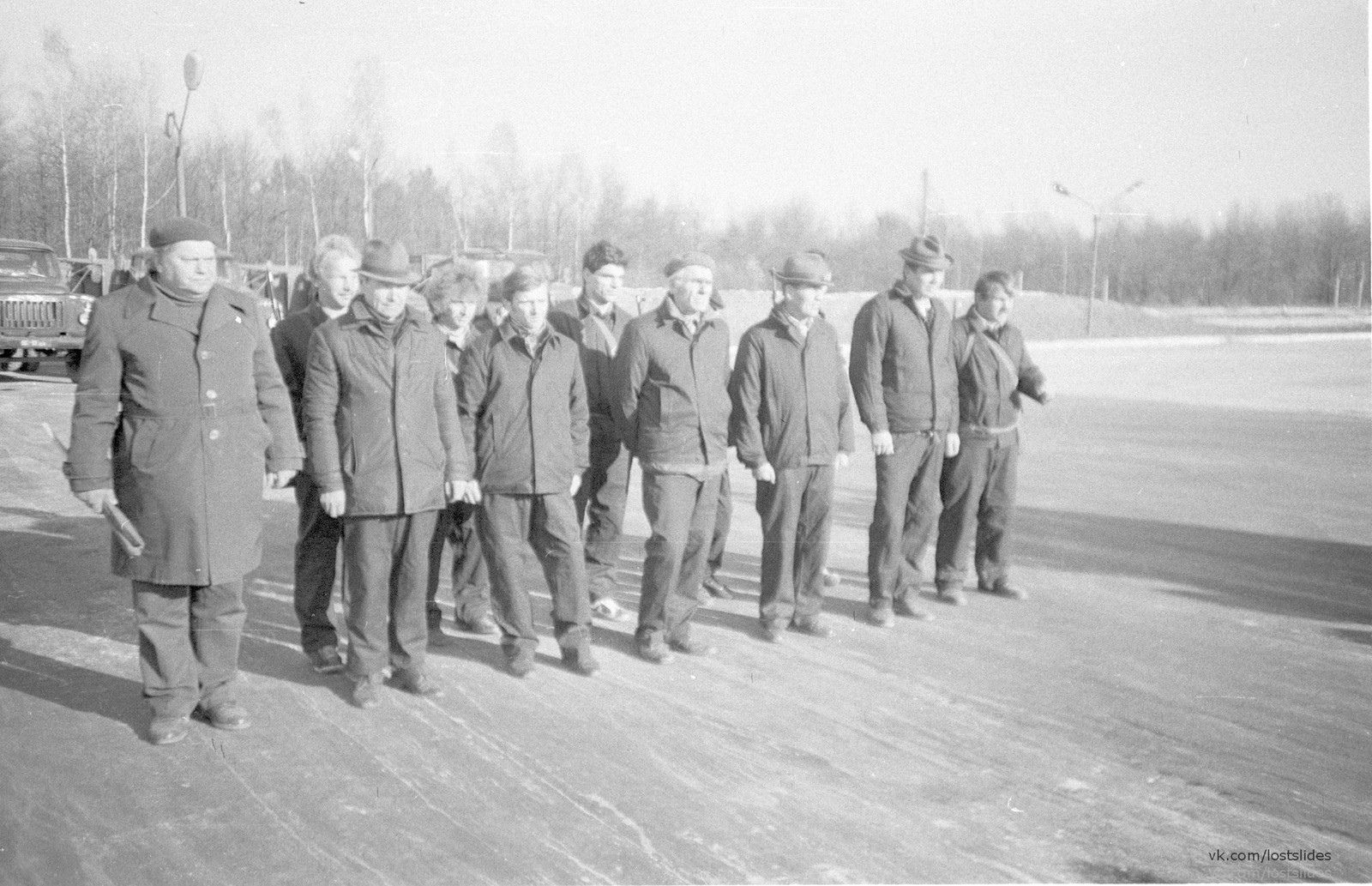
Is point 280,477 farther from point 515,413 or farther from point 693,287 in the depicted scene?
point 693,287

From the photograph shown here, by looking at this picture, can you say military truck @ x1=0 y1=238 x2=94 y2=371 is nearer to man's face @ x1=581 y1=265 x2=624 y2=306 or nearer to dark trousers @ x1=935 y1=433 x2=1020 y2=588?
man's face @ x1=581 y1=265 x2=624 y2=306

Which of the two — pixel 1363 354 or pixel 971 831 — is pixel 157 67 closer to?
pixel 971 831

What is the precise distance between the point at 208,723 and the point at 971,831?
2.70 meters

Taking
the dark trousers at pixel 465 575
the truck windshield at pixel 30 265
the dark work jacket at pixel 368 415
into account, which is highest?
the truck windshield at pixel 30 265

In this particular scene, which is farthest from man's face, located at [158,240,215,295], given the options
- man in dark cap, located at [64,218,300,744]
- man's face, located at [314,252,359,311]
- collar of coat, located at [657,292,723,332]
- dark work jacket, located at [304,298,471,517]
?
collar of coat, located at [657,292,723,332]

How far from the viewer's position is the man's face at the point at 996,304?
6414 mm

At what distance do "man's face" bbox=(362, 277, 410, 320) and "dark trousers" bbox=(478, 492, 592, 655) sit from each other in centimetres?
91

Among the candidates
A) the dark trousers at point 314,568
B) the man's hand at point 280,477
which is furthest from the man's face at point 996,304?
the man's hand at point 280,477

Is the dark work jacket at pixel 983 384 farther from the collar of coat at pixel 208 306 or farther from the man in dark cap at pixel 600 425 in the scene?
the collar of coat at pixel 208 306

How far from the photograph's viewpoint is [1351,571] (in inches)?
282

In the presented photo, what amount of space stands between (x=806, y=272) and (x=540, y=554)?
5.93 feet

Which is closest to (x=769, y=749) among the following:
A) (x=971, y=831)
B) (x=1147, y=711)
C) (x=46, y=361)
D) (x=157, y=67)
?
(x=971, y=831)

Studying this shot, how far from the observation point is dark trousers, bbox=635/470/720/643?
5.21 m

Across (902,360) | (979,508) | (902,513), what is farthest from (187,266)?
(979,508)
